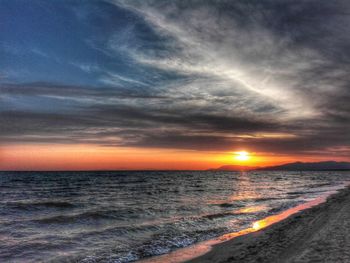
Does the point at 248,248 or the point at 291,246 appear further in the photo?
the point at 248,248

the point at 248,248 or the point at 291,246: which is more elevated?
the point at 291,246

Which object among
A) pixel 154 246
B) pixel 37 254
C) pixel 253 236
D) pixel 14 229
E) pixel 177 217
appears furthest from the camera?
pixel 177 217

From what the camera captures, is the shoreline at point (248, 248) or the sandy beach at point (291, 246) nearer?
the sandy beach at point (291, 246)

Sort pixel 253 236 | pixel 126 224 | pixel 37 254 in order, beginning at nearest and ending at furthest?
pixel 37 254
pixel 253 236
pixel 126 224

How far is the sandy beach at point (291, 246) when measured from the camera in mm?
10508

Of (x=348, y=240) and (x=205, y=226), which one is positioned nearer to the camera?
(x=348, y=240)

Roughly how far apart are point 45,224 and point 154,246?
34.9 ft

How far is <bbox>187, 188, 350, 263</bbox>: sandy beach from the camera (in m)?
10.5

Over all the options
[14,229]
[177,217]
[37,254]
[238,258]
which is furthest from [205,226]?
[14,229]

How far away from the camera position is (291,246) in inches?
484

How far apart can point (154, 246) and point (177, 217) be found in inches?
353

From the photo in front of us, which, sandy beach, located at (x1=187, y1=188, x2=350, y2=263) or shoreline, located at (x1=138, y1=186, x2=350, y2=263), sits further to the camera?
shoreline, located at (x1=138, y1=186, x2=350, y2=263)

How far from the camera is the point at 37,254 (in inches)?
530

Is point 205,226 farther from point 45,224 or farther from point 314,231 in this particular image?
point 45,224
